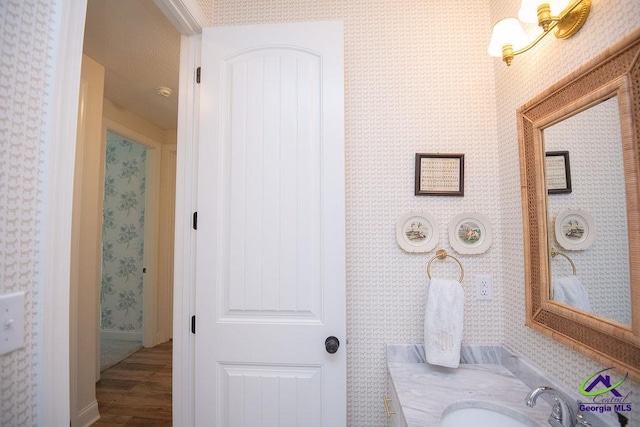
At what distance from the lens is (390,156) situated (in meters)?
1.28

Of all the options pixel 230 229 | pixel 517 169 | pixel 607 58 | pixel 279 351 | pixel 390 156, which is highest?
pixel 607 58

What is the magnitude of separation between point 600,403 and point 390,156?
41.2 inches

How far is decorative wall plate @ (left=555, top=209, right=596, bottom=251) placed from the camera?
0.79 m

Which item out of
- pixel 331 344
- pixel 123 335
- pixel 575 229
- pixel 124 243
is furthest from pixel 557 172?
pixel 123 335

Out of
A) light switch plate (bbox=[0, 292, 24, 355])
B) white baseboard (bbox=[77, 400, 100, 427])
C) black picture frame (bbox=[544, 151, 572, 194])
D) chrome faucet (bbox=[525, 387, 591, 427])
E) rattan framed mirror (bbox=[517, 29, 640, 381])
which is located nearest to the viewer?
light switch plate (bbox=[0, 292, 24, 355])

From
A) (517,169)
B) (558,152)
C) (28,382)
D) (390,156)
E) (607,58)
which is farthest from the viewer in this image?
(390,156)

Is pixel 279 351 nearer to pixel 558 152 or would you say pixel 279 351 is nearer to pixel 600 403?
pixel 600 403

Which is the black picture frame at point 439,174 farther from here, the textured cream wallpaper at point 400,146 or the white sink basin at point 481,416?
the white sink basin at point 481,416

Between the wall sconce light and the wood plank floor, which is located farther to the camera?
the wood plank floor

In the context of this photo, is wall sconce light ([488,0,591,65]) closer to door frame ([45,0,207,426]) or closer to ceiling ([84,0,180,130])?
door frame ([45,0,207,426])

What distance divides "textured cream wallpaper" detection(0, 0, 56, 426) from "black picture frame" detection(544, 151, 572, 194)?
4.80 feet

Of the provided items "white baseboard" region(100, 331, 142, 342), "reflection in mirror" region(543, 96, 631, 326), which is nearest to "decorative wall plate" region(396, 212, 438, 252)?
"reflection in mirror" region(543, 96, 631, 326)

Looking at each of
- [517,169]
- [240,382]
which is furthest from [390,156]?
[240,382]

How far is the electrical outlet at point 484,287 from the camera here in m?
1.22
